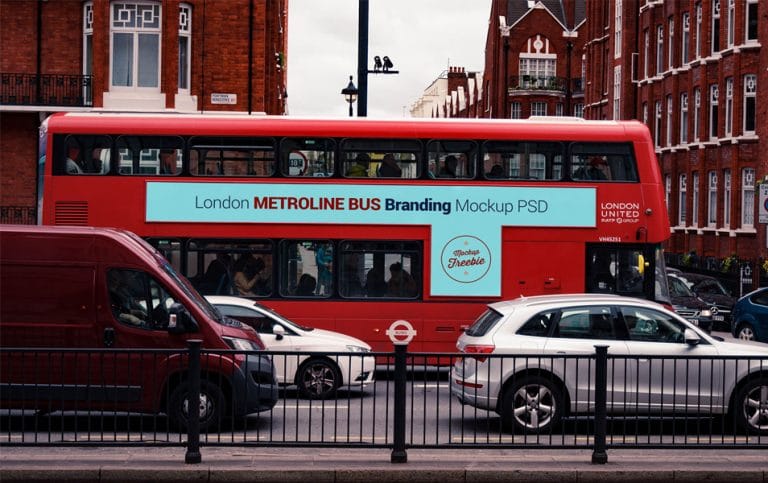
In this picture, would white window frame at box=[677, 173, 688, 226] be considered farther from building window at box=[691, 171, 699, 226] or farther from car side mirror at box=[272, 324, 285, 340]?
car side mirror at box=[272, 324, 285, 340]

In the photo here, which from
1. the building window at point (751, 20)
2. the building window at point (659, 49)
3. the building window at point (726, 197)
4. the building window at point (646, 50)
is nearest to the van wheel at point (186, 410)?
the building window at point (751, 20)

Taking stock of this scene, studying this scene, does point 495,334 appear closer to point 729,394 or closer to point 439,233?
point 729,394

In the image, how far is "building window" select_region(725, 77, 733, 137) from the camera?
44094 mm

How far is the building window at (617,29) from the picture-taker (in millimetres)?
62125

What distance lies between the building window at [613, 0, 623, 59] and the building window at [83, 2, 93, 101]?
3589 centimetres

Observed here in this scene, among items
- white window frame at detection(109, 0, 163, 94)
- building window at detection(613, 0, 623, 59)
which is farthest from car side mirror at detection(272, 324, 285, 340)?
building window at detection(613, 0, 623, 59)

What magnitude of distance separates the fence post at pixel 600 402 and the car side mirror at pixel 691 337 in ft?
10.9

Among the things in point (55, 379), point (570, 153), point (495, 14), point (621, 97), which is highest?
point (495, 14)

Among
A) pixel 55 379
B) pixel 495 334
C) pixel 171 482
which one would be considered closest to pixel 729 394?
pixel 495 334

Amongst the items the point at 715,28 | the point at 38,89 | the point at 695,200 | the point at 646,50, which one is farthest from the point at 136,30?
the point at 646,50

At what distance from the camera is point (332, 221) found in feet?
63.8

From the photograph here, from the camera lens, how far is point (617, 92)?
62.4 m

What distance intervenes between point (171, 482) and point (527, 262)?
10641 mm

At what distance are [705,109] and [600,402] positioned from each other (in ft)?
125
